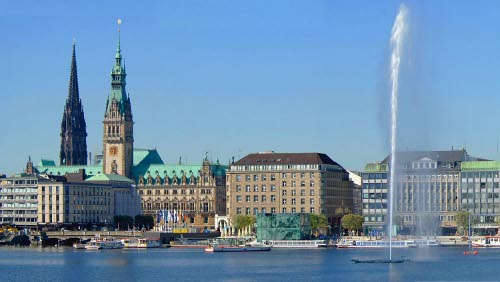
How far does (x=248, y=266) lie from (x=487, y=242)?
2492 inches

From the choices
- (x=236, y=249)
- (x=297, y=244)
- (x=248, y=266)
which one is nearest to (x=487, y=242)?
(x=297, y=244)

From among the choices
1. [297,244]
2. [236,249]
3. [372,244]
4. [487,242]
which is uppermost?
[487,242]

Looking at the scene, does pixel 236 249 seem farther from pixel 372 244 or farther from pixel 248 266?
pixel 248 266

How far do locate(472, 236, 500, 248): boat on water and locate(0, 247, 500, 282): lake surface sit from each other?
11618mm

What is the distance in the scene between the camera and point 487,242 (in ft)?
633

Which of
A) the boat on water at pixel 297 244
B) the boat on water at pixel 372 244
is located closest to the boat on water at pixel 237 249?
the boat on water at pixel 297 244

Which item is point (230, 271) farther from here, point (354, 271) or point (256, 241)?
point (256, 241)

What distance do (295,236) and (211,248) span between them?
1673 cm

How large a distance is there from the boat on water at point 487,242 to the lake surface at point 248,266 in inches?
457

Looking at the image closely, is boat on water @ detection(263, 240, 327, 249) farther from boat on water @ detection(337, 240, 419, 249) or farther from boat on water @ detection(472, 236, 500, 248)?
boat on water @ detection(472, 236, 500, 248)

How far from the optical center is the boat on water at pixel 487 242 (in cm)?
19162

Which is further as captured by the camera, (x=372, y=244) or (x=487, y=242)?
(x=487, y=242)

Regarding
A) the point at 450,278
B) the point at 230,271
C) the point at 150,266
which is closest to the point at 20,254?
the point at 150,266

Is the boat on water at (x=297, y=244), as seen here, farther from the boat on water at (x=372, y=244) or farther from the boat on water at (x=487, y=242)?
the boat on water at (x=487, y=242)
